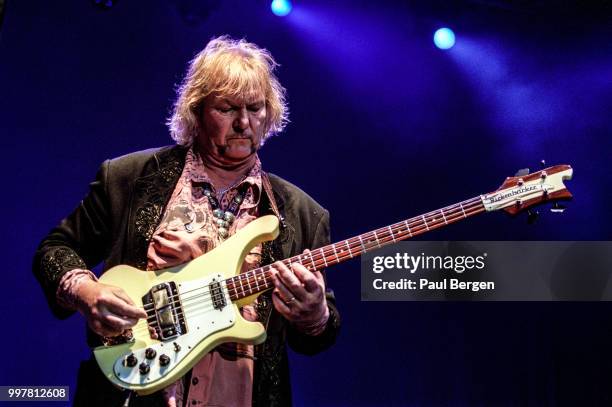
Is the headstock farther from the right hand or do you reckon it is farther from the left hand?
the right hand

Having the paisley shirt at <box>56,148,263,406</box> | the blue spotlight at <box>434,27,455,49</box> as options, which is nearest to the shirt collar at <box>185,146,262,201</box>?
the paisley shirt at <box>56,148,263,406</box>

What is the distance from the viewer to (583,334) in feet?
13.3

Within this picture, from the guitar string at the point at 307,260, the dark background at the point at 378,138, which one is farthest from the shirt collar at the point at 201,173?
the dark background at the point at 378,138

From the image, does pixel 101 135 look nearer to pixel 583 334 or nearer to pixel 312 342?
pixel 312 342

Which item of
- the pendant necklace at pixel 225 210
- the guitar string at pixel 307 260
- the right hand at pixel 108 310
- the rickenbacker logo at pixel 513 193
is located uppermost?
the rickenbacker logo at pixel 513 193

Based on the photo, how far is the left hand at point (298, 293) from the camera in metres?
2.16

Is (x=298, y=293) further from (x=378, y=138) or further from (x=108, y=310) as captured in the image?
(x=378, y=138)

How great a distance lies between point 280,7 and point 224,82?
6.17 feet

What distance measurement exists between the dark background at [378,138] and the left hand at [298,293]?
73.0 inches

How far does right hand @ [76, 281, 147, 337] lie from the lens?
206 cm

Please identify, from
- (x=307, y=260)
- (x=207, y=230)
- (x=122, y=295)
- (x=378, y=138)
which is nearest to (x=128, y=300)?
(x=122, y=295)

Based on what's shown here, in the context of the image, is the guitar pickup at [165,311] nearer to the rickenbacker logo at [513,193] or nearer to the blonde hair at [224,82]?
the blonde hair at [224,82]

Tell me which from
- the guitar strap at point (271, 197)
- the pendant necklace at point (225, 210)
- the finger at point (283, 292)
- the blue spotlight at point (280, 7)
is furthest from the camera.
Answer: the blue spotlight at point (280, 7)

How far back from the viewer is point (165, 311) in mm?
2170
